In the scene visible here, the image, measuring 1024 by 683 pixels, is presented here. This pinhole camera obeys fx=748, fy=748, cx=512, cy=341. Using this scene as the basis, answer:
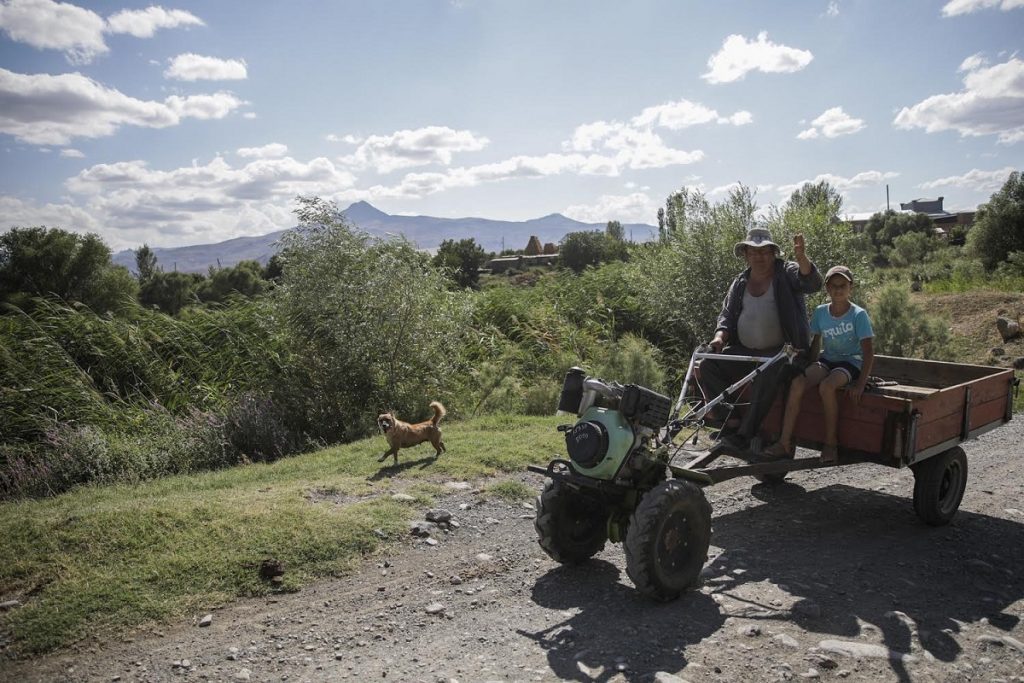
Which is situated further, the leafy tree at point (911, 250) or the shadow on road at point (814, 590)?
the leafy tree at point (911, 250)

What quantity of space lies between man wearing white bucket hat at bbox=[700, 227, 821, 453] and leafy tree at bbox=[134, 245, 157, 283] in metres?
47.6

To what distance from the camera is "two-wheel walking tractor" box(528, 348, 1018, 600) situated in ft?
17.3

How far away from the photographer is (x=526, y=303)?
67.4 feet

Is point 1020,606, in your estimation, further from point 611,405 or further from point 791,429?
point 611,405

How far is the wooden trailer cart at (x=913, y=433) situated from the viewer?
244 inches

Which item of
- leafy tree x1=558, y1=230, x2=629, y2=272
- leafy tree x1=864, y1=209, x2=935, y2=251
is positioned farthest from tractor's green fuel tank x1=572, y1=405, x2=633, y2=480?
leafy tree x1=864, y1=209, x2=935, y2=251

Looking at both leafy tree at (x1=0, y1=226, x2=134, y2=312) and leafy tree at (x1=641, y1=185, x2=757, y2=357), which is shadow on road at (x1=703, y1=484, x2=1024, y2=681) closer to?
leafy tree at (x1=641, y1=185, x2=757, y2=357)

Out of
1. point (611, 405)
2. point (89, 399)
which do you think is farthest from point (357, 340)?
point (611, 405)

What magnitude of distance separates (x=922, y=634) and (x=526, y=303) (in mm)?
16101

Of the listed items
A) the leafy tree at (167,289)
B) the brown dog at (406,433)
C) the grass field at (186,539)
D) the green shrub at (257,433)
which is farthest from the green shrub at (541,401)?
the leafy tree at (167,289)

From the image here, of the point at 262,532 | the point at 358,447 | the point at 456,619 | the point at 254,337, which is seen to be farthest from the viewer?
the point at 254,337

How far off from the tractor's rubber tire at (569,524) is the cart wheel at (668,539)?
0.65m

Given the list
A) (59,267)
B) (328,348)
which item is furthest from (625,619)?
(59,267)

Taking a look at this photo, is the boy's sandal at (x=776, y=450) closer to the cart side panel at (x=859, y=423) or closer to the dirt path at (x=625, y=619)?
the cart side panel at (x=859, y=423)
